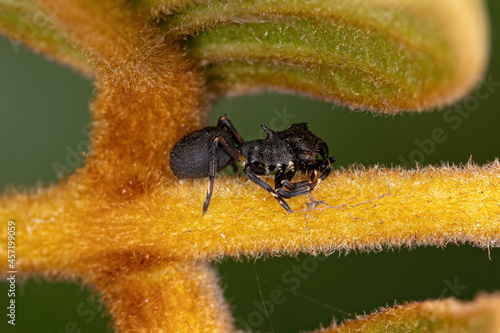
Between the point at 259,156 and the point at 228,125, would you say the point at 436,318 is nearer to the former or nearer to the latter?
the point at 259,156

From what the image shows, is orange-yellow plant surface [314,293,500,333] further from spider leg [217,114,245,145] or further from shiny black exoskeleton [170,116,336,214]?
spider leg [217,114,245,145]

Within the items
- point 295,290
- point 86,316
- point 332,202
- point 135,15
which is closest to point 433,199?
point 332,202

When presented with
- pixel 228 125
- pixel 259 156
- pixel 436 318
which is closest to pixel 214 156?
pixel 259 156

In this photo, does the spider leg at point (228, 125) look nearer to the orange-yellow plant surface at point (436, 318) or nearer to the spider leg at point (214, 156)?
the spider leg at point (214, 156)

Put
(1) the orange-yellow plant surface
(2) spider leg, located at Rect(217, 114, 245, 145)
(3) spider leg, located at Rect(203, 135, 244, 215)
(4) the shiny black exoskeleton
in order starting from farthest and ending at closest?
(2) spider leg, located at Rect(217, 114, 245, 145) < (4) the shiny black exoskeleton < (3) spider leg, located at Rect(203, 135, 244, 215) < (1) the orange-yellow plant surface

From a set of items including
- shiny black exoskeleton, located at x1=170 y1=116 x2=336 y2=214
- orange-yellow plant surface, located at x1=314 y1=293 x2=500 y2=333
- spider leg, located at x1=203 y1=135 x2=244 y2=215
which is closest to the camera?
orange-yellow plant surface, located at x1=314 y1=293 x2=500 y2=333

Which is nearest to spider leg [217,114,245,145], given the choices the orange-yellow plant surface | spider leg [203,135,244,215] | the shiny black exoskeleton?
the shiny black exoskeleton

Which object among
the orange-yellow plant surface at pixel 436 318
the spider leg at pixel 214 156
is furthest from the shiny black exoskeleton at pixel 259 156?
the orange-yellow plant surface at pixel 436 318
